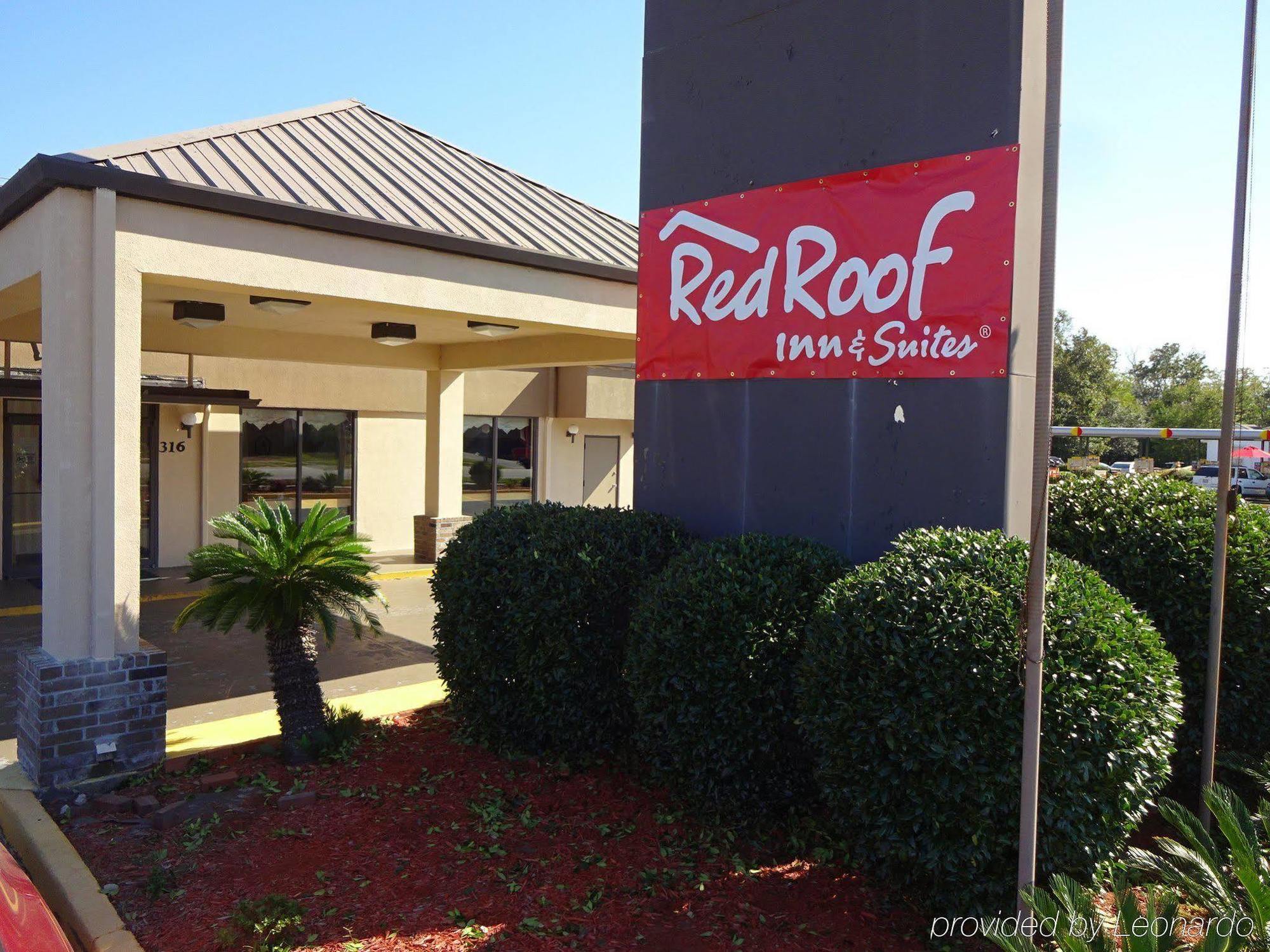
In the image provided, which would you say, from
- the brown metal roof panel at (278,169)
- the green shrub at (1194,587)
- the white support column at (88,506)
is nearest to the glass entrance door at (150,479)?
the brown metal roof panel at (278,169)

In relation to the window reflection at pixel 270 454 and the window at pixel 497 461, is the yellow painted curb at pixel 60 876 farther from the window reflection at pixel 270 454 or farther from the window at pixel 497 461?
the window at pixel 497 461

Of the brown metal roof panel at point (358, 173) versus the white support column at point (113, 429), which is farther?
the brown metal roof panel at point (358, 173)

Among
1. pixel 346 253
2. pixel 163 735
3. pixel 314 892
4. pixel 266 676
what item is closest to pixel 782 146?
pixel 346 253

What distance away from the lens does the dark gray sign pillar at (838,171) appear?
537 centimetres

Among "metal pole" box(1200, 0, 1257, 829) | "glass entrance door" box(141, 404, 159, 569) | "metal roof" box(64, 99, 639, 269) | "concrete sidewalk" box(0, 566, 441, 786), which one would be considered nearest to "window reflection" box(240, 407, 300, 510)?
"glass entrance door" box(141, 404, 159, 569)

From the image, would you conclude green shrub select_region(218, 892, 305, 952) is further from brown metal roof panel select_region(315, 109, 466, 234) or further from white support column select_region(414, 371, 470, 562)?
white support column select_region(414, 371, 470, 562)

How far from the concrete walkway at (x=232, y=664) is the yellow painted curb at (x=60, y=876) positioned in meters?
1.01

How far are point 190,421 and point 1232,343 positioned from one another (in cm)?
1435

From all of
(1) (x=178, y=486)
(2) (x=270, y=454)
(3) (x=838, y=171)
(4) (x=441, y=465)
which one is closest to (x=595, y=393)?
(4) (x=441, y=465)

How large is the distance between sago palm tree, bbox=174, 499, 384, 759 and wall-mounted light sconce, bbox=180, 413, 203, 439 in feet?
30.4

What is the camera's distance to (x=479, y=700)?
645 cm

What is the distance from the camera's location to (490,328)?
1150 centimetres

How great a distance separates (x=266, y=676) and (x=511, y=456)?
39.6 ft

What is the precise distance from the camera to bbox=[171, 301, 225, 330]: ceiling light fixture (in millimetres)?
10070
